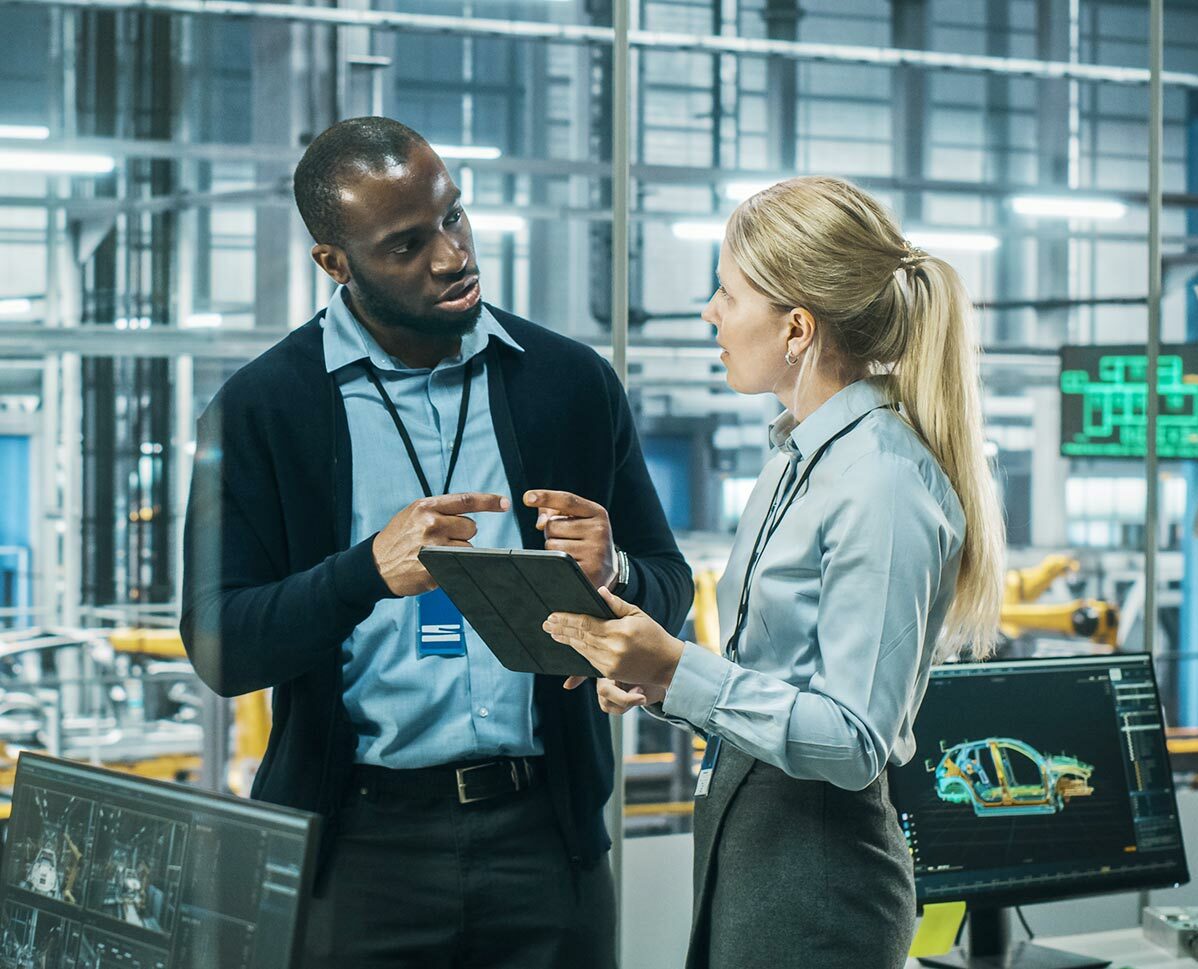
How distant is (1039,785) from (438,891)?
997mm

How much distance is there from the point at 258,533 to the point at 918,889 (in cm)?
108

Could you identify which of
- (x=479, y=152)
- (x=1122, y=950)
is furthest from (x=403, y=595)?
(x=479, y=152)

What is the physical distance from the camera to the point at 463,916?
1556mm

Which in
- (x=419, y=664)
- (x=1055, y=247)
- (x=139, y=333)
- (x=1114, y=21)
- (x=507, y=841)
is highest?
(x=1114, y=21)

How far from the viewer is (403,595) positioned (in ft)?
4.76

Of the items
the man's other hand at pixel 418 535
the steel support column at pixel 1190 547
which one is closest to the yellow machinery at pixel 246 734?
the man's other hand at pixel 418 535

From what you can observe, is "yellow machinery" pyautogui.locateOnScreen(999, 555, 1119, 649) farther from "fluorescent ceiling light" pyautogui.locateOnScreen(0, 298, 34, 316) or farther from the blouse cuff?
the blouse cuff

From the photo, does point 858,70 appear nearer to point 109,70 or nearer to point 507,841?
point 109,70

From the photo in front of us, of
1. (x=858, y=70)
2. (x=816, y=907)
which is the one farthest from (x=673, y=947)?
(x=858, y=70)

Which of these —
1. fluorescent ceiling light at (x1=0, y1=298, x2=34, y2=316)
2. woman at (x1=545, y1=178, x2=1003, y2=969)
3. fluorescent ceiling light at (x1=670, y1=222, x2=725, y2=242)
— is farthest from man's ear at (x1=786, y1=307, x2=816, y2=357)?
fluorescent ceiling light at (x1=670, y1=222, x2=725, y2=242)

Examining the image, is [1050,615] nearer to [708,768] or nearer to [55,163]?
[55,163]

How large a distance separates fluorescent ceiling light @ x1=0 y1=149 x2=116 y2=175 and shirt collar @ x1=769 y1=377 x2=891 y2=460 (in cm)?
269

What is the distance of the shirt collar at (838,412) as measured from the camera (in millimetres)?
1336

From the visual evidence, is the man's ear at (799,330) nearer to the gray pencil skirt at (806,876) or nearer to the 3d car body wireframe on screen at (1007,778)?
the gray pencil skirt at (806,876)
